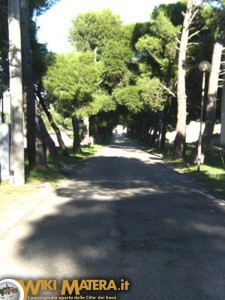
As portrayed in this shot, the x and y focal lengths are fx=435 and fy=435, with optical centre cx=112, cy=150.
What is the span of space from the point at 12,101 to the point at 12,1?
8.77 ft

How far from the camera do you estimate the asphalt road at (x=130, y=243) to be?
4.81 meters

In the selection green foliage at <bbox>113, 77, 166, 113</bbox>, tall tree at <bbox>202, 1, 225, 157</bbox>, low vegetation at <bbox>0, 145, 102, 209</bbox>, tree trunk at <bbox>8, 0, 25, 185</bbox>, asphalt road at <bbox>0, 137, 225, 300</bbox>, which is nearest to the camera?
asphalt road at <bbox>0, 137, 225, 300</bbox>

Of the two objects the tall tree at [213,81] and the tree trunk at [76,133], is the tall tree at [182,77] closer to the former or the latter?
the tall tree at [213,81]

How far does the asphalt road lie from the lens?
4.81m

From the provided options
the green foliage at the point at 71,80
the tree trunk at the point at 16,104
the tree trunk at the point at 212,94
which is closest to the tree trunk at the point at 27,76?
the tree trunk at the point at 16,104

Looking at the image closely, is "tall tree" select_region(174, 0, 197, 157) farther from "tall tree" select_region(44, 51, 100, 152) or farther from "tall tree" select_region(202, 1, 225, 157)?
"tall tree" select_region(44, 51, 100, 152)

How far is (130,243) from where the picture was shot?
6219mm

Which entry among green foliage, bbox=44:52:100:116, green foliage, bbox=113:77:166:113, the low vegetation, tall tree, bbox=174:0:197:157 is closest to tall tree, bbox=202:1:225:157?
tall tree, bbox=174:0:197:157

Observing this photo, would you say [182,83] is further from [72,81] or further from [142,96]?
[142,96]

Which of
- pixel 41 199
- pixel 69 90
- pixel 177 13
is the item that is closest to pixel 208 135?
pixel 69 90

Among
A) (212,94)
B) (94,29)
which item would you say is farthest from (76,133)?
(94,29)

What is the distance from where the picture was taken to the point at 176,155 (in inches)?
990

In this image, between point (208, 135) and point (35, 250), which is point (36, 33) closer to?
point (208, 135)

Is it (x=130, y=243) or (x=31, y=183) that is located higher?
(x=130, y=243)
